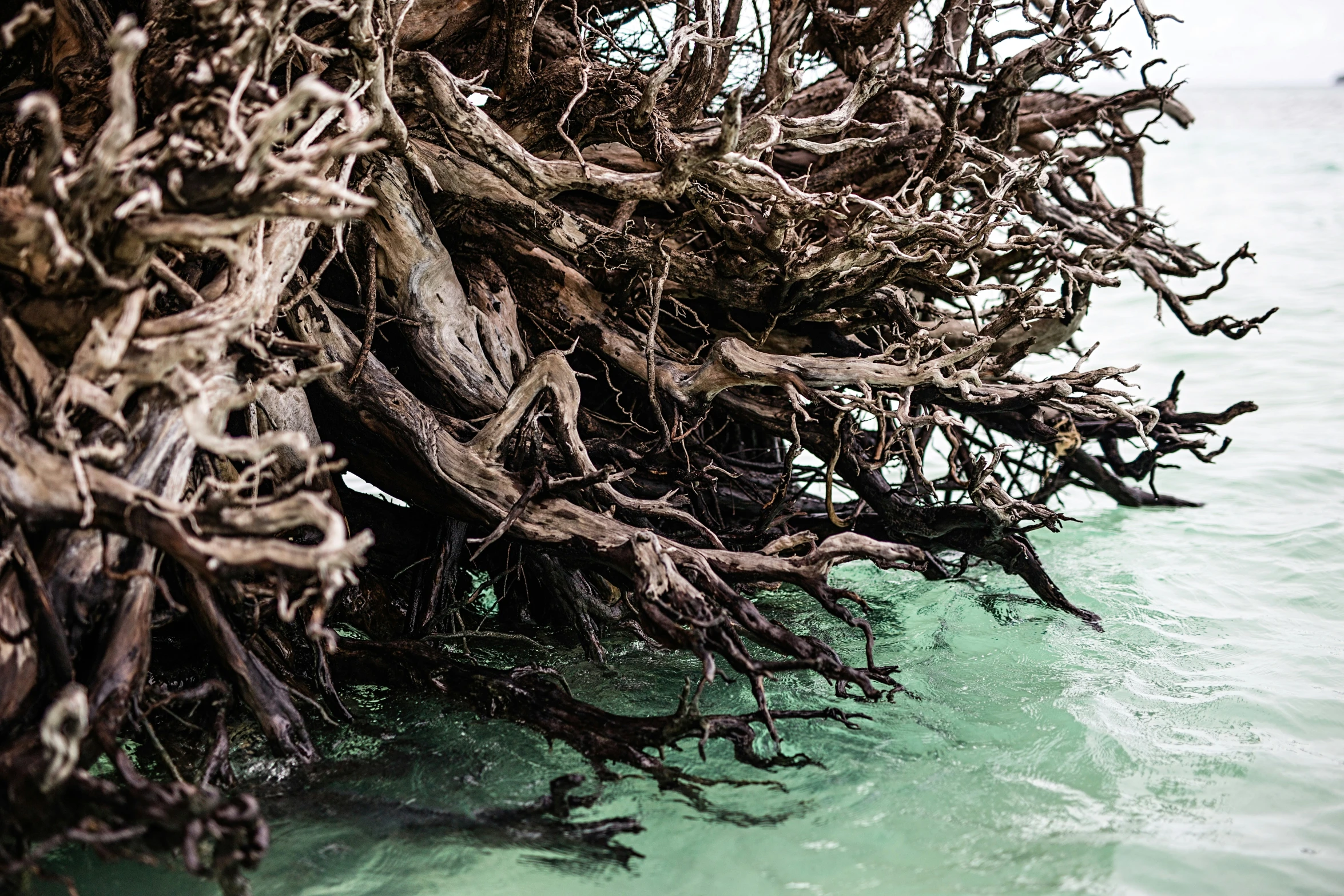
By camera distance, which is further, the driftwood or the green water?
the green water

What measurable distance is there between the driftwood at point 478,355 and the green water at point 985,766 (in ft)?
0.45

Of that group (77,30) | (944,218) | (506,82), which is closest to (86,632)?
(77,30)

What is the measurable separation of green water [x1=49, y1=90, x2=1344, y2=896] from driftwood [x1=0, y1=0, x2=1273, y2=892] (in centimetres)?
14

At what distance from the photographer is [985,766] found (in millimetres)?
2637

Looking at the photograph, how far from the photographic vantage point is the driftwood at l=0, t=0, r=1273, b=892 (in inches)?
66.6

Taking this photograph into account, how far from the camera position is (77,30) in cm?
251

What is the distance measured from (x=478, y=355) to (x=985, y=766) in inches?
71.6

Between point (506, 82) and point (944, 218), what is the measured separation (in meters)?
1.39

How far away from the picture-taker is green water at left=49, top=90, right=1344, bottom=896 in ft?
7.16

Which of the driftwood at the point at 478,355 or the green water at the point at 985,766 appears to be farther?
the green water at the point at 985,766

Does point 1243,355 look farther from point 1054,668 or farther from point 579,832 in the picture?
point 579,832

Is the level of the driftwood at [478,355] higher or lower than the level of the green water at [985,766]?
higher

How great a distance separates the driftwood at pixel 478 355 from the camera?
66.6 inches

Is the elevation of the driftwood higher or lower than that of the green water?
higher
